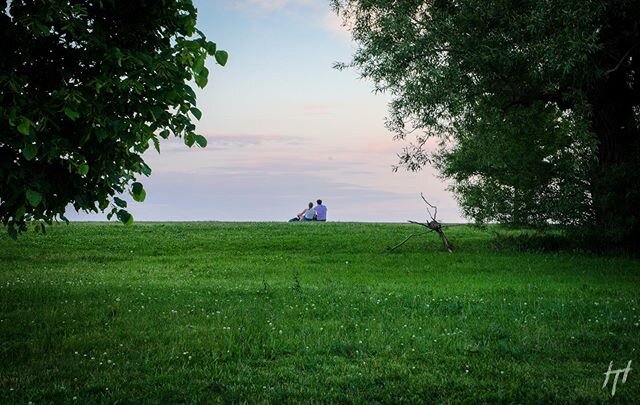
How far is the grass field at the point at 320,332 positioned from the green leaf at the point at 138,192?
2628 millimetres

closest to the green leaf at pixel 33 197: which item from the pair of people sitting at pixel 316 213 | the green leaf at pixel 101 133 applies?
the green leaf at pixel 101 133

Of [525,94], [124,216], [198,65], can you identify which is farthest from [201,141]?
[525,94]

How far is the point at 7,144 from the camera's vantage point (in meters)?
8.85

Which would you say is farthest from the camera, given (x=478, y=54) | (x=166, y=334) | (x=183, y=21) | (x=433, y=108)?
(x=433, y=108)

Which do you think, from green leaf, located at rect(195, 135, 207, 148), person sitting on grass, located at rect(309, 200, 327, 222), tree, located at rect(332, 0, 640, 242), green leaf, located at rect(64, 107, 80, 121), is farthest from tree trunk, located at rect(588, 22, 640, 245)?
person sitting on grass, located at rect(309, 200, 327, 222)

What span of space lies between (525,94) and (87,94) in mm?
20581

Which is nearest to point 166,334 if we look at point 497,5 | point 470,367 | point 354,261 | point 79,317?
point 79,317

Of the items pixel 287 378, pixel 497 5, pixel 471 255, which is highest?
pixel 497 5

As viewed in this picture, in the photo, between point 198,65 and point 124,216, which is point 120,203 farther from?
point 198,65

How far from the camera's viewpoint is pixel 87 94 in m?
9.00

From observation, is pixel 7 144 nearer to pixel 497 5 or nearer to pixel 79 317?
pixel 79 317

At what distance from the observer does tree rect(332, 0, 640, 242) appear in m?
21.4

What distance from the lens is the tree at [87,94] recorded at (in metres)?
8.76

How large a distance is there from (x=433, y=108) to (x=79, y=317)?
16300 mm
